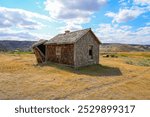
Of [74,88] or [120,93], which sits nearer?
[120,93]

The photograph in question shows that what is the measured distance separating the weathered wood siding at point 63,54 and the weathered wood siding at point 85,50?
595 mm

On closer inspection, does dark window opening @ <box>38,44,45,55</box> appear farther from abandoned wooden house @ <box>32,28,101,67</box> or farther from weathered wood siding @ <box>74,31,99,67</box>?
weathered wood siding @ <box>74,31,99,67</box>

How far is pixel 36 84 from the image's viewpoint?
16.8 metres

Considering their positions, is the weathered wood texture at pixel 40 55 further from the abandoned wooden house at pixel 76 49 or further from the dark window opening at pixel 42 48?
the abandoned wooden house at pixel 76 49

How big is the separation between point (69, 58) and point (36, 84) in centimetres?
1008

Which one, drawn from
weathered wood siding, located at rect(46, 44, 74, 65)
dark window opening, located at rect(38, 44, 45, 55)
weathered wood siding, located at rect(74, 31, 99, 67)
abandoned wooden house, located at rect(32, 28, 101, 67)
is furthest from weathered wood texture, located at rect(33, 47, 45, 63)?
weathered wood siding, located at rect(74, 31, 99, 67)

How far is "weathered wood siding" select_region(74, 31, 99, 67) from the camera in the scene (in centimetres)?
2595

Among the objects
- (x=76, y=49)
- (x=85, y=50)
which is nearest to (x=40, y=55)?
(x=85, y=50)

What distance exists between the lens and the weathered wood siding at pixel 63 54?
85.7 feet

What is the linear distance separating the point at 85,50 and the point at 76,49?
1.75 metres

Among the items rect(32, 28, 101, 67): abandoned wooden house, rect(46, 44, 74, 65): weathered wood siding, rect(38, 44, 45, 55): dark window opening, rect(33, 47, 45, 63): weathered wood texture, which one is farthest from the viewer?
rect(38, 44, 45, 55): dark window opening

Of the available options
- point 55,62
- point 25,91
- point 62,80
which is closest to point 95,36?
point 55,62

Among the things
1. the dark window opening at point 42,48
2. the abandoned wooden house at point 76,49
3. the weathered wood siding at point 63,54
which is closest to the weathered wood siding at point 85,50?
the abandoned wooden house at point 76,49

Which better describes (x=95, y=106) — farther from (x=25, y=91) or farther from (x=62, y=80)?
(x=62, y=80)
